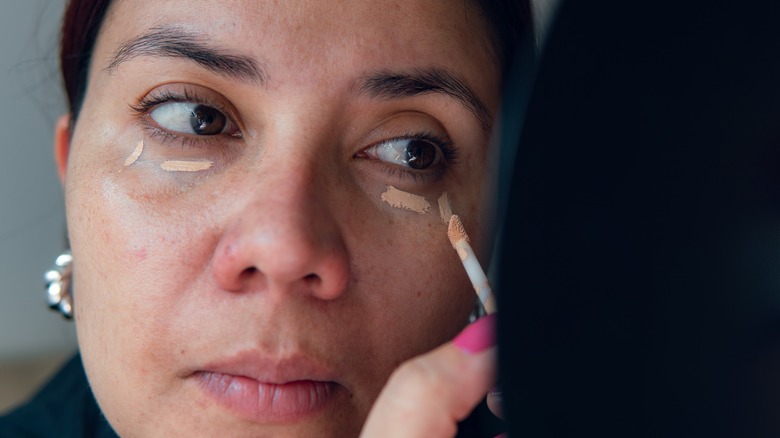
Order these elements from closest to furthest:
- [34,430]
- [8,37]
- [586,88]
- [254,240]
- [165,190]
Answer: [586,88] → [254,240] → [165,190] → [34,430] → [8,37]

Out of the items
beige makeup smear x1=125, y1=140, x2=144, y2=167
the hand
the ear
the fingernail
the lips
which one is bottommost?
the hand

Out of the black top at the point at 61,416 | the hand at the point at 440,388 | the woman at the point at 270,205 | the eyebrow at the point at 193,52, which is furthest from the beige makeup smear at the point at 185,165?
the black top at the point at 61,416

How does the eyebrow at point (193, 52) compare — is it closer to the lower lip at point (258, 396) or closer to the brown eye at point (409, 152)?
the brown eye at point (409, 152)

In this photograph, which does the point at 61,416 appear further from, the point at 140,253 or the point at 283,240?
the point at 283,240

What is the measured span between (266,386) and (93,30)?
58cm

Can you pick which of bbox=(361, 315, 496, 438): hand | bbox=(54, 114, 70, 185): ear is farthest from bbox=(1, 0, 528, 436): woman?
bbox=(54, 114, 70, 185): ear

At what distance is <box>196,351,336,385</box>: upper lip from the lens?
78 cm

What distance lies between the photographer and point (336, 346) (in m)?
0.80

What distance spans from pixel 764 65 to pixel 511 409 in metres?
0.27

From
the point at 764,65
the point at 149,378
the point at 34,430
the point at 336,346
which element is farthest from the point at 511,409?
the point at 34,430

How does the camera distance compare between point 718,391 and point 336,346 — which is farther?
point 336,346

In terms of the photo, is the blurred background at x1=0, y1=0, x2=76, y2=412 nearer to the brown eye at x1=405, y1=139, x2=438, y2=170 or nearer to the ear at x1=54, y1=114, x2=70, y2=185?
the ear at x1=54, y1=114, x2=70, y2=185

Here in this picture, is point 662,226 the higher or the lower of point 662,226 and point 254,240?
the lower

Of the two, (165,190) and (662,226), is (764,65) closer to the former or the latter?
(662,226)
